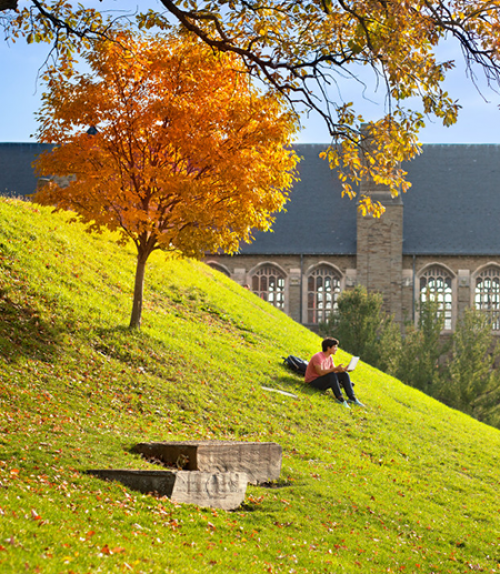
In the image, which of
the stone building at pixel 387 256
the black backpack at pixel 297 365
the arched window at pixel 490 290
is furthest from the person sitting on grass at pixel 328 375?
the arched window at pixel 490 290

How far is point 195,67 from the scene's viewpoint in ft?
39.3

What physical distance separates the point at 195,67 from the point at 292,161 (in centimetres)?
249

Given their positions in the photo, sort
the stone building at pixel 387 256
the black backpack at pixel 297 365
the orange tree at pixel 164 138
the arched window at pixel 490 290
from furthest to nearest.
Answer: the arched window at pixel 490 290, the stone building at pixel 387 256, the black backpack at pixel 297 365, the orange tree at pixel 164 138

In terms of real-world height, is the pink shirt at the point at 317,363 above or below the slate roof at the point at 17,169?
below

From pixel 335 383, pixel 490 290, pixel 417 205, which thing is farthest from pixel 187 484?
pixel 417 205

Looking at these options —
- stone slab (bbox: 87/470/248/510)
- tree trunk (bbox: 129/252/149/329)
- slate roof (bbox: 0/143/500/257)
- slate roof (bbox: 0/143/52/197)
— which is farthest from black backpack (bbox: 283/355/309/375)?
slate roof (bbox: 0/143/52/197)

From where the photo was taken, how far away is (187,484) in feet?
21.8

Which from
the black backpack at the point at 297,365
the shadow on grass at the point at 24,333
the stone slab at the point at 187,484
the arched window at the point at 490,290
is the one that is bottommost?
the stone slab at the point at 187,484

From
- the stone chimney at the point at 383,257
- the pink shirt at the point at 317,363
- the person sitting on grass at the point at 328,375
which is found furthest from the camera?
the stone chimney at the point at 383,257

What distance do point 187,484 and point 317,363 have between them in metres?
7.57

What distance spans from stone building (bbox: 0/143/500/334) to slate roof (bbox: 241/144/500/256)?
58 millimetres

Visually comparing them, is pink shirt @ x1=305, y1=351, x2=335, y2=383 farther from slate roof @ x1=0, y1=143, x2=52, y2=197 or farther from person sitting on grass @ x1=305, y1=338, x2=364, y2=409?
slate roof @ x1=0, y1=143, x2=52, y2=197

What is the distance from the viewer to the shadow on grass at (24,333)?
423 inches

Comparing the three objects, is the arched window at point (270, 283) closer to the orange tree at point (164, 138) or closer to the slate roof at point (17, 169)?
the slate roof at point (17, 169)
